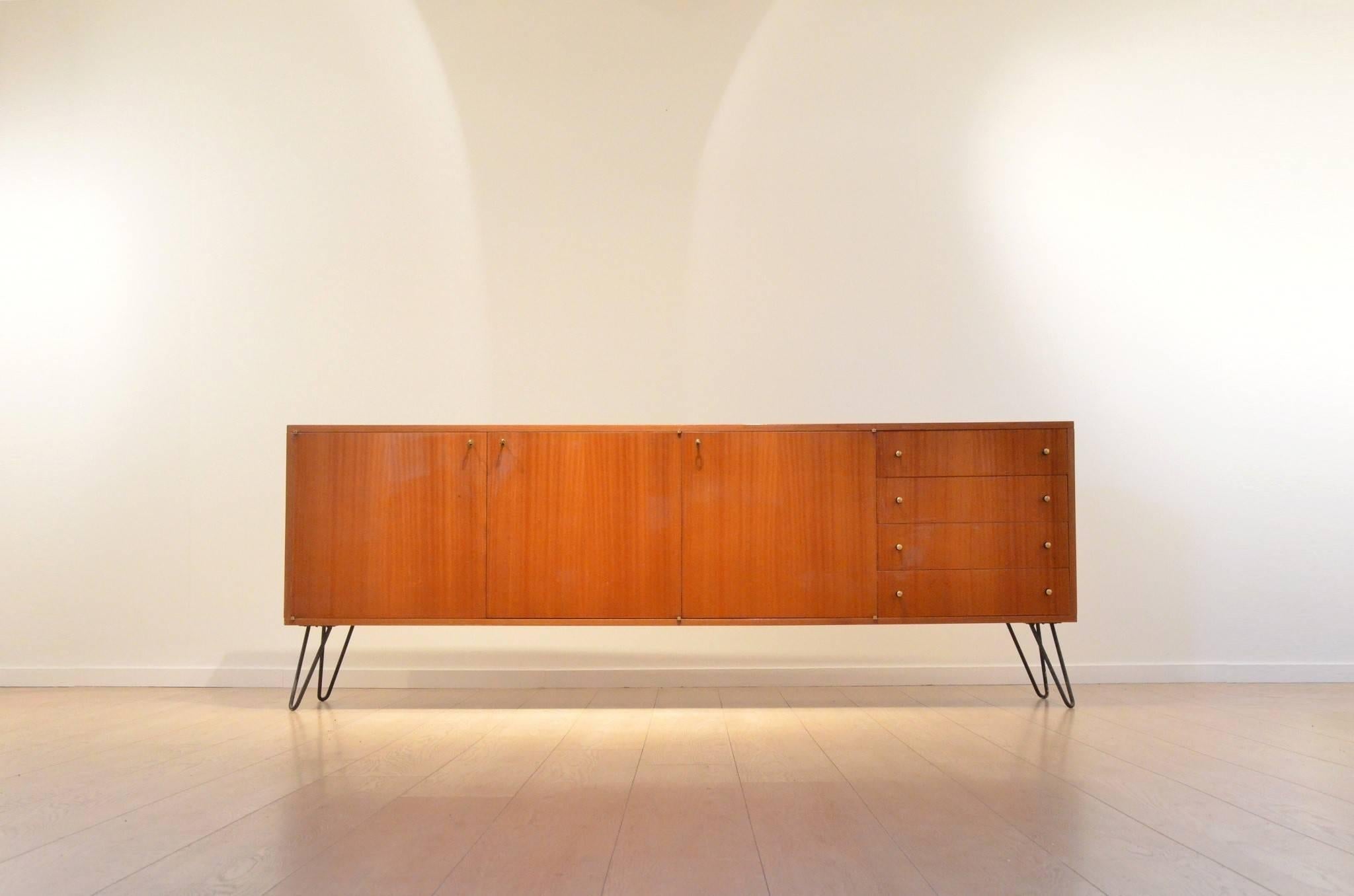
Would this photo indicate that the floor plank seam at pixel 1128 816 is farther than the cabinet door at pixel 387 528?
No

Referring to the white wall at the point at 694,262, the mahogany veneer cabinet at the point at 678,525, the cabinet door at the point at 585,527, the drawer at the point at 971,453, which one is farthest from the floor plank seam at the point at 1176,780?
the cabinet door at the point at 585,527

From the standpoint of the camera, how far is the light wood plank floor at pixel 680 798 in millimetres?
1298

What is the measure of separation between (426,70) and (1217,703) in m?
3.63

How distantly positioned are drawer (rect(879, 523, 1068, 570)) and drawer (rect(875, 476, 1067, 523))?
2 centimetres

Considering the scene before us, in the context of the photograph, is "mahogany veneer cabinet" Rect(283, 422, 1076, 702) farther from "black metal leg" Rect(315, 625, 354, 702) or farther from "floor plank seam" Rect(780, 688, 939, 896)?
"floor plank seam" Rect(780, 688, 939, 896)

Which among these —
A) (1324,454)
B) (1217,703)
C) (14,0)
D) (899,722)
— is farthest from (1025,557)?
(14,0)

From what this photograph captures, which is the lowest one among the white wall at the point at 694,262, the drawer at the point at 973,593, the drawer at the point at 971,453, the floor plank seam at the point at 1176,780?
the floor plank seam at the point at 1176,780

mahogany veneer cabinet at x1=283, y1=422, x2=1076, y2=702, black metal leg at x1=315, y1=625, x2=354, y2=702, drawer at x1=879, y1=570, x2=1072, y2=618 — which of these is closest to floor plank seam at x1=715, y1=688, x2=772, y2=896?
mahogany veneer cabinet at x1=283, y1=422, x2=1076, y2=702

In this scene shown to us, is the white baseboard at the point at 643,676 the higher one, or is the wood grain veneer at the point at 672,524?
the wood grain veneer at the point at 672,524

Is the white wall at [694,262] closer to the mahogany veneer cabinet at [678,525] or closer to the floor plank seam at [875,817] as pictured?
the mahogany veneer cabinet at [678,525]

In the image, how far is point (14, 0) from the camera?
3.48 metres

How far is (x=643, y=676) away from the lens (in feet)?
10.6

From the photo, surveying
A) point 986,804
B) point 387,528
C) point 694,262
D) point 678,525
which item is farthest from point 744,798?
point 694,262

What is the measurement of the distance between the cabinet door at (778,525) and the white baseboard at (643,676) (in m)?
0.68
